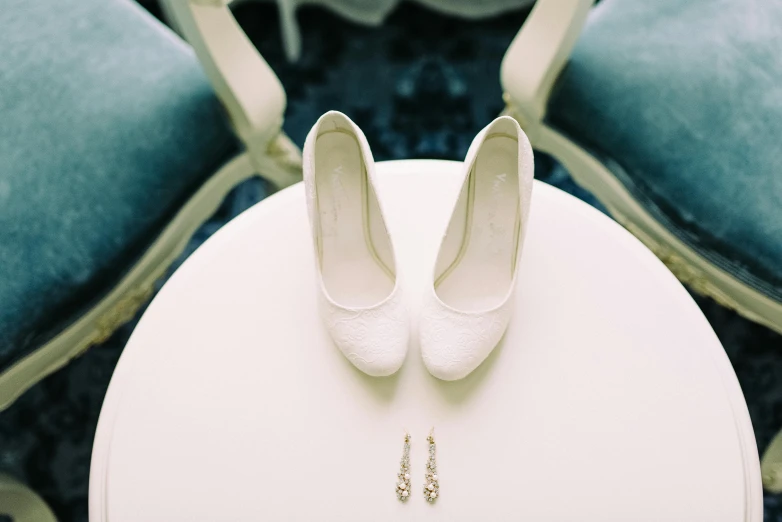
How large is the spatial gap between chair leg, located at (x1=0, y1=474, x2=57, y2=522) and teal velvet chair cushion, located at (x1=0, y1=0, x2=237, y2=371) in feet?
0.90

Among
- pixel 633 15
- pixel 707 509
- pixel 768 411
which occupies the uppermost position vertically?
pixel 633 15

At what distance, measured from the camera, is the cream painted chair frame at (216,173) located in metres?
0.64

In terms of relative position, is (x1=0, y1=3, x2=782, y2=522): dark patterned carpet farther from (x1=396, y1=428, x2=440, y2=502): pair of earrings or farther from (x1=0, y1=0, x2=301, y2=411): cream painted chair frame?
(x1=396, y1=428, x2=440, y2=502): pair of earrings

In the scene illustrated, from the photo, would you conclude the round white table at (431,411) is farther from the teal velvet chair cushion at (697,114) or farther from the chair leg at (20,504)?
the chair leg at (20,504)

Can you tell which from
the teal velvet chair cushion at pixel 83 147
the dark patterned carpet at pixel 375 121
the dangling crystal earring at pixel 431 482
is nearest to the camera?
the dangling crystal earring at pixel 431 482

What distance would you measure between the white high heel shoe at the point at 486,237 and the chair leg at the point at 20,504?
0.63 metres

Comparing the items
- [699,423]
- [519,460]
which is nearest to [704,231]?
[699,423]

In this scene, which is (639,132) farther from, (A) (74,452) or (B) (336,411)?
(A) (74,452)

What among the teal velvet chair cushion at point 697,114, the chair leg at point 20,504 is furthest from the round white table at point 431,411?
the chair leg at point 20,504

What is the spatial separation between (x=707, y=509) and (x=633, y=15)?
528 mm

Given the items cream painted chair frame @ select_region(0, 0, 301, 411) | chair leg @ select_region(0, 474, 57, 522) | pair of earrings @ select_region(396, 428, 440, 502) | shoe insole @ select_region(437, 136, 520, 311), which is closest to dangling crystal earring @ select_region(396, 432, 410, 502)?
pair of earrings @ select_region(396, 428, 440, 502)

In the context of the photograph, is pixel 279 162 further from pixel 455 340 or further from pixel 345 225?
pixel 455 340

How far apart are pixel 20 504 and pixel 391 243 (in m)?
0.66

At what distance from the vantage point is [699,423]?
20.6 inches
